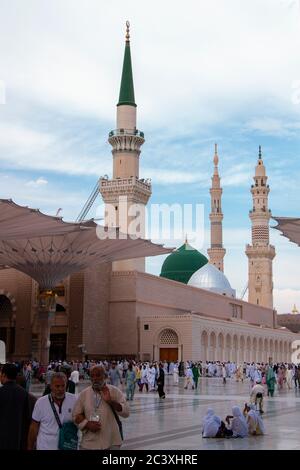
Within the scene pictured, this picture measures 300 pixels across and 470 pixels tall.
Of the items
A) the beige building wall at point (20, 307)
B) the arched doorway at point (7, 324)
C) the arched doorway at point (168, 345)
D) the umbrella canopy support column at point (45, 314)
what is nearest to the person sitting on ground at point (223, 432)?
the umbrella canopy support column at point (45, 314)

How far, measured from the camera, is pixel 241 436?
392 inches

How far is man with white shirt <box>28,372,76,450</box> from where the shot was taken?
15.9 feet

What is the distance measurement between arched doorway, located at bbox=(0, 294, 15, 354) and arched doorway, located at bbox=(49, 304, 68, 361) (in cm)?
254

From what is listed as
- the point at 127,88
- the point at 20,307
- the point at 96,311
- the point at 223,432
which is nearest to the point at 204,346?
the point at 96,311

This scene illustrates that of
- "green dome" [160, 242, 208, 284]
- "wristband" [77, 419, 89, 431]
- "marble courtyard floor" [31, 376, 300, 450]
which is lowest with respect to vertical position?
"marble courtyard floor" [31, 376, 300, 450]

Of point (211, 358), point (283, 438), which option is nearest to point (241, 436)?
point (283, 438)

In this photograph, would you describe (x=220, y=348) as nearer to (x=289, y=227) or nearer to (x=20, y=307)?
(x=20, y=307)

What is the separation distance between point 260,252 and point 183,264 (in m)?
7.92

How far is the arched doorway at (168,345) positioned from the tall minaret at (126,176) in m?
6.85

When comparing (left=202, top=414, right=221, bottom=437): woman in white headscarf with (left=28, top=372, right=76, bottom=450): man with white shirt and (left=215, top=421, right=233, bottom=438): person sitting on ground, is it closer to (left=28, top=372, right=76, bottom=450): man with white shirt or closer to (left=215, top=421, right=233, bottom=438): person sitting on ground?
(left=215, top=421, right=233, bottom=438): person sitting on ground

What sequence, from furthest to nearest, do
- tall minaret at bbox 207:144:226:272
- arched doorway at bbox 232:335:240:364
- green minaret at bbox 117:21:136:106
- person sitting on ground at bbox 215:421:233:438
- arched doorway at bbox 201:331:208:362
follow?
tall minaret at bbox 207:144:226:272, arched doorway at bbox 232:335:240:364, green minaret at bbox 117:21:136:106, arched doorway at bbox 201:331:208:362, person sitting on ground at bbox 215:421:233:438

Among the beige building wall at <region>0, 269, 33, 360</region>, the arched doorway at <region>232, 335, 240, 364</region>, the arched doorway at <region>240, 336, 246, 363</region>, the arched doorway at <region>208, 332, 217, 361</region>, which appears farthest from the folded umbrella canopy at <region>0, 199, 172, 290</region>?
the arched doorway at <region>240, 336, 246, 363</region>

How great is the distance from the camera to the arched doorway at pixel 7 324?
124 feet

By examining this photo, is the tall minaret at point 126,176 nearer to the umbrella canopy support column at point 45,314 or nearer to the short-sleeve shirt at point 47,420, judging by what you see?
the umbrella canopy support column at point 45,314
